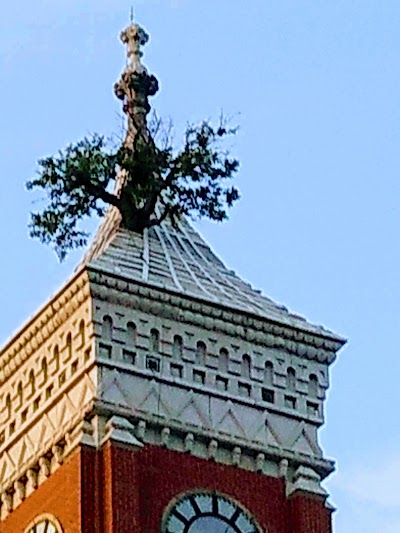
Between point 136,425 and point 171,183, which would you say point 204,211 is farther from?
point 136,425

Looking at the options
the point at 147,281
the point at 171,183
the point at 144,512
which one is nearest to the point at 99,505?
the point at 144,512

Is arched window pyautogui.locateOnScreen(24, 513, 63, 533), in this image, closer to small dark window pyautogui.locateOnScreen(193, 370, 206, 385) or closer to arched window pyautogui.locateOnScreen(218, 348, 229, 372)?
small dark window pyautogui.locateOnScreen(193, 370, 206, 385)

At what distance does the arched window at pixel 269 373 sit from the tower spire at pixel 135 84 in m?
7.11

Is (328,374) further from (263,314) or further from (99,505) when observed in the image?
→ (99,505)

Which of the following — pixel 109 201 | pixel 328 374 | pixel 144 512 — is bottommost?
pixel 144 512

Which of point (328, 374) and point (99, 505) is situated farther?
point (328, 374)

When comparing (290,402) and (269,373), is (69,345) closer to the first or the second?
(269,373)

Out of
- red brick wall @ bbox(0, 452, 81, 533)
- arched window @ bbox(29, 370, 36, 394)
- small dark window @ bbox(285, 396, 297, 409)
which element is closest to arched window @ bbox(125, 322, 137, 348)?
arched window @ bbox(29, 370, 36, 394)

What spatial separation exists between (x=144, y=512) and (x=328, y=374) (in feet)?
20.5

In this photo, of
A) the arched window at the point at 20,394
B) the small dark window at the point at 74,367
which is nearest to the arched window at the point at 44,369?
the arched window at the point at 20,394

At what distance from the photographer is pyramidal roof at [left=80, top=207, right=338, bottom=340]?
5809cm

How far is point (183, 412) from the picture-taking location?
56.9 metres

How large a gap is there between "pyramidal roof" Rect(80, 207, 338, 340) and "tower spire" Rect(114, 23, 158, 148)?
2.64 m

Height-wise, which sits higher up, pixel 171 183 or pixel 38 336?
pixel 171 183
